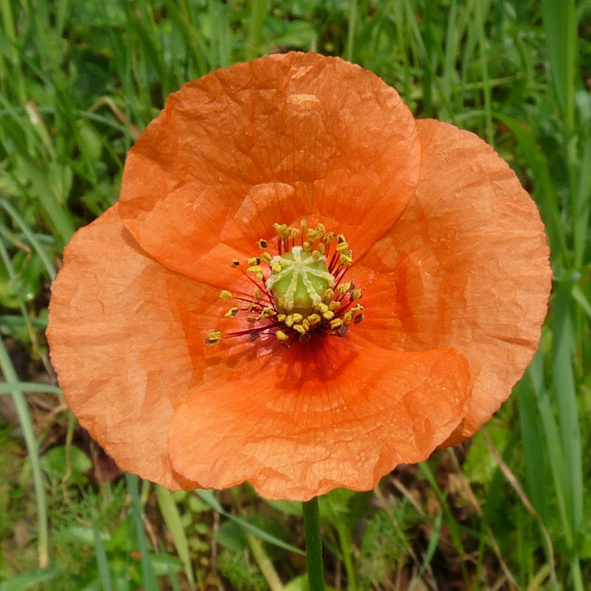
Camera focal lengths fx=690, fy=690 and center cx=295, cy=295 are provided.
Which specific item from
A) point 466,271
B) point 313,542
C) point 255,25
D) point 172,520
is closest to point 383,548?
point 172,520

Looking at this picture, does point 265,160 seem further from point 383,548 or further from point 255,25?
point 383,548

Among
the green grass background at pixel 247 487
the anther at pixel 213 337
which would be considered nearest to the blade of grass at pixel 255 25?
the green grass background at pixel 247 487

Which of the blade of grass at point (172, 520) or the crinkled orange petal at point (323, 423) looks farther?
the blade of grass at point (172, 520)

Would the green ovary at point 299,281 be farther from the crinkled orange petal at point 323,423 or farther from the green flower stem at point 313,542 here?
the green flower stem at point 313,542

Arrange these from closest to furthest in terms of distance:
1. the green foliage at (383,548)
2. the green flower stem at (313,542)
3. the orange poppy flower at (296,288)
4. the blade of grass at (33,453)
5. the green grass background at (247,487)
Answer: the orange poppy flower at (296,288)
the green flower stem at (313,542)
the blade of grass at (33,453)
the green grass background at (247,487)
the green foliage at (383,548)

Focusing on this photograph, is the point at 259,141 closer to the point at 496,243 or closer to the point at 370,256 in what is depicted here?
the point at 370,256
